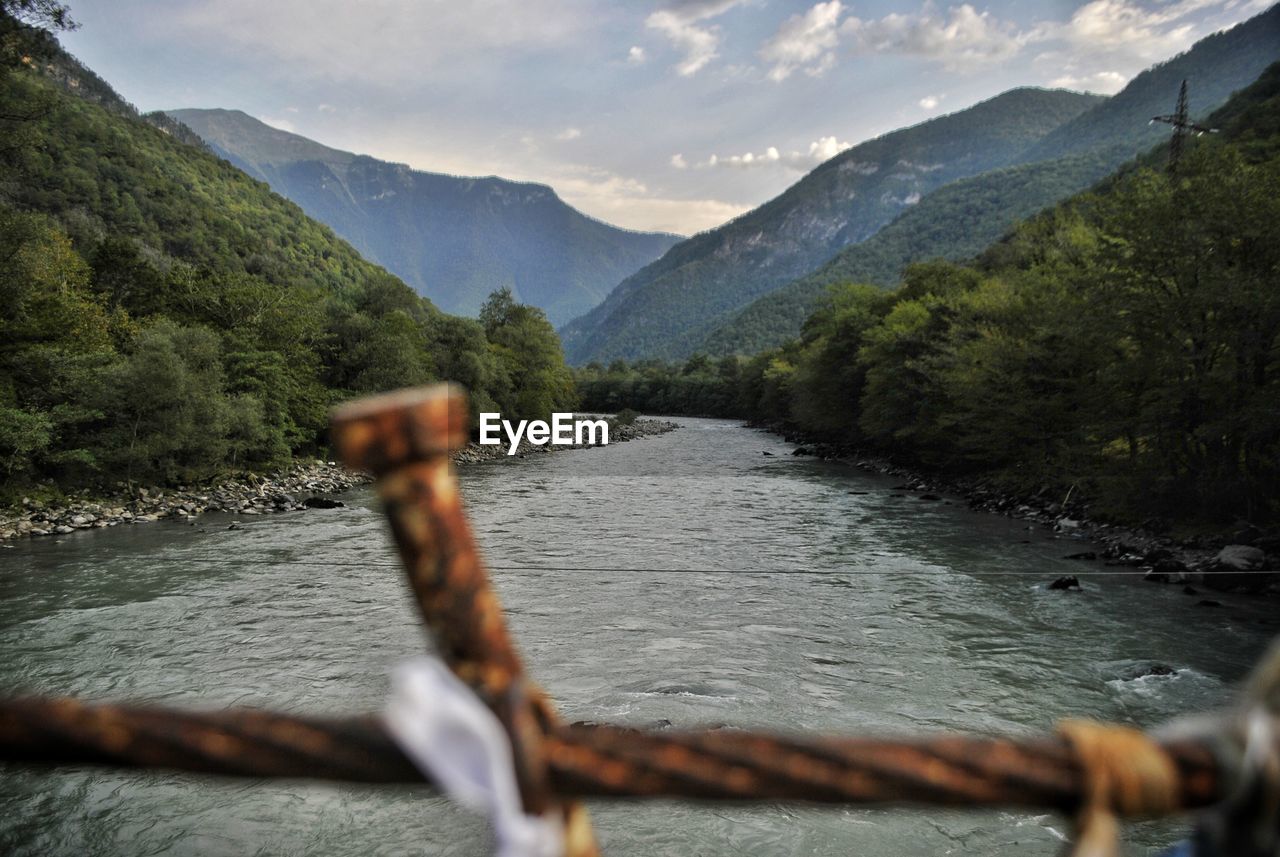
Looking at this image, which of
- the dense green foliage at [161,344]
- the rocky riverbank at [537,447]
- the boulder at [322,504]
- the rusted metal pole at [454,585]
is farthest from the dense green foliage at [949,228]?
the rusted metal pole at [454,585]

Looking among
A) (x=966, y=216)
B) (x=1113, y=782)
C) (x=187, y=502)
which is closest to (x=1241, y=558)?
(x=1113, y=782)

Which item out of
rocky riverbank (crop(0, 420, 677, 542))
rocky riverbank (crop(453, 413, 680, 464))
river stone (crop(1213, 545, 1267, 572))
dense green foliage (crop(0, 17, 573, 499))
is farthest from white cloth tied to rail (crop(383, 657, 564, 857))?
rocky riverbank (crop(453, 413, 680, 464))

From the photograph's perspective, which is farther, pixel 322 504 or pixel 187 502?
pixel 322 504

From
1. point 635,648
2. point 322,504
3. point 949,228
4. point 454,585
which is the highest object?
point 949,228

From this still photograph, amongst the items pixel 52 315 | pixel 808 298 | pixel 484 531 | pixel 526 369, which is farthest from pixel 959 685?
pixel 808 298

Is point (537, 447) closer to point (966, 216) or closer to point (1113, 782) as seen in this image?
point (1113, 782)
